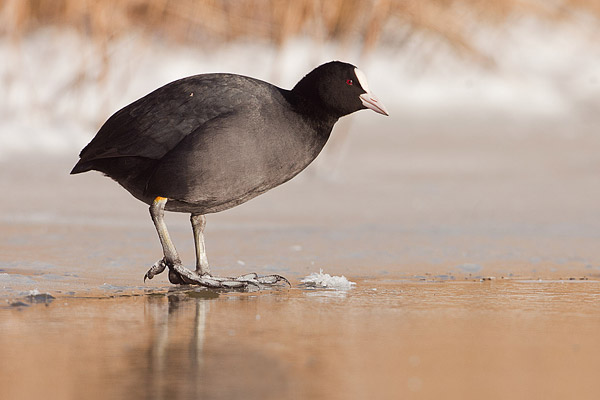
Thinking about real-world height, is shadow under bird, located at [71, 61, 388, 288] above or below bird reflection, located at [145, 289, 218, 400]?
above

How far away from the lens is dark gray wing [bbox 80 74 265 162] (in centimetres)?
473

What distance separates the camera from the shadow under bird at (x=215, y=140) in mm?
4672

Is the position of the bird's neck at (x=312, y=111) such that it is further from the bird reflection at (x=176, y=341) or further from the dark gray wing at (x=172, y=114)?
the bird reflection at (x=176, y=341)

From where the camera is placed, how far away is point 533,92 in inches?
360

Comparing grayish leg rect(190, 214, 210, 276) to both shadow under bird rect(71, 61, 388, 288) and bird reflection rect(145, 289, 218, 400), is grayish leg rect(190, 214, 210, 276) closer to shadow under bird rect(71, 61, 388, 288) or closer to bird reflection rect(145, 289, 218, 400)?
shadow under bird rect(71, 61, 388, 288)

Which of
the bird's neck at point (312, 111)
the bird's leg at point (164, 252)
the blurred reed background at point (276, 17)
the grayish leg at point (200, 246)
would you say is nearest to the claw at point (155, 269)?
the bird's leg at point (164, 252)

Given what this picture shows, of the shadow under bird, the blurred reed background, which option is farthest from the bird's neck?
the blurred reed background

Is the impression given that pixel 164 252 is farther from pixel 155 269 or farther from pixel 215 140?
pixel 215 140

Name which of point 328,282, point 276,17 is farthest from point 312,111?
point 276,17

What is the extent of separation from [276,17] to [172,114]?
4801 mm

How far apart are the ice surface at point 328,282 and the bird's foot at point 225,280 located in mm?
101

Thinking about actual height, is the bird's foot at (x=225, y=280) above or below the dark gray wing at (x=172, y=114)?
below

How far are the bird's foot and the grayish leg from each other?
9.3 inches

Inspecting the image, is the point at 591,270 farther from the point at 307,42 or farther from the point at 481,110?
the point at 307,42
